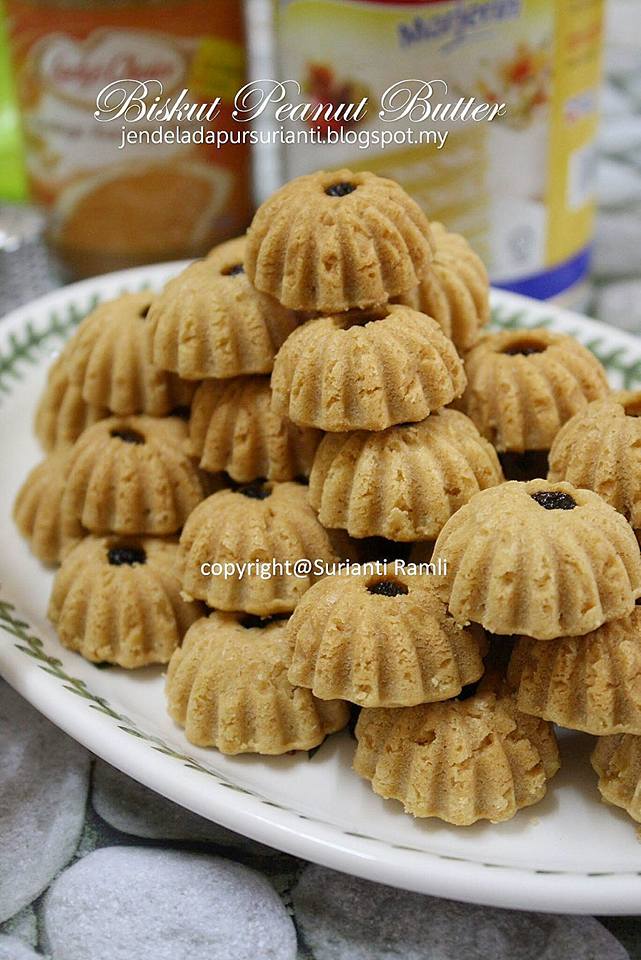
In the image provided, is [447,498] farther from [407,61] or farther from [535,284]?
[535,284]

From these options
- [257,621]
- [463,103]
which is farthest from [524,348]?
[463,103]

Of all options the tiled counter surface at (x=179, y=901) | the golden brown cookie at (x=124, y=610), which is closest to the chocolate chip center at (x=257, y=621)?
the golden brown cookie at (x=124, y=610)

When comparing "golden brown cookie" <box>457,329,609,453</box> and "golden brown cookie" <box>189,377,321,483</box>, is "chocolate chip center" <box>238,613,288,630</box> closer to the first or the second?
"golden brown cookie" <box>189,377,321,483</box>

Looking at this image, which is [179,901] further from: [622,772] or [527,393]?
[527,393]

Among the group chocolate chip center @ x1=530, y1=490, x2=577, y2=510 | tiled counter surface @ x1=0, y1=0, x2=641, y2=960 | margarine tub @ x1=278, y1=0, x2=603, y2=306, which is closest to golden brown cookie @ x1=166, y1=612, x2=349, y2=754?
tiled counter surface @ x1=0, y1=0, x2=641, y2=960

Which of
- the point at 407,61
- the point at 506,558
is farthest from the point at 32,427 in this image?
the point at 506,558

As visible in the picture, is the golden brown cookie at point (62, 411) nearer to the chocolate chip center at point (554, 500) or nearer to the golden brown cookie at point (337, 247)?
the golden brown cookie at point (337, 247)
